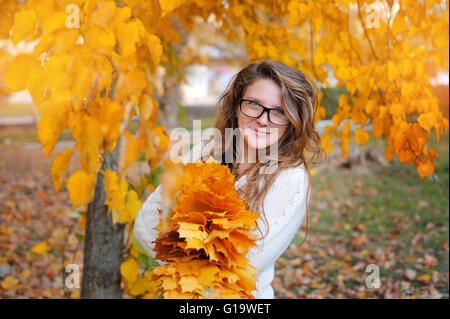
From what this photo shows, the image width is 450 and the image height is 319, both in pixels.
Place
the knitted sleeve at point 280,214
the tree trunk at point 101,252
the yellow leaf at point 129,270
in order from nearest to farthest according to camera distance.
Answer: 1. the knitted sleeve at point 280,214
2. the yellow leaf at point 129,270
3. the tree trunk at point 101,252

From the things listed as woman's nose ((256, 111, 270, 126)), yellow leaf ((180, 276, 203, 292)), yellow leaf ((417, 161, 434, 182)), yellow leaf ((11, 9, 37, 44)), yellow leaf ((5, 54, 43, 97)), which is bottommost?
yellow leaf ((180, 276, 203, 292))

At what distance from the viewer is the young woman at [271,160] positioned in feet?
5.40

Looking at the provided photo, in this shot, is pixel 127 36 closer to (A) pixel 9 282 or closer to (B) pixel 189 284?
(B) pixel 189 284

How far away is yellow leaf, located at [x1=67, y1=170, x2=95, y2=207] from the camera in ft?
3.65

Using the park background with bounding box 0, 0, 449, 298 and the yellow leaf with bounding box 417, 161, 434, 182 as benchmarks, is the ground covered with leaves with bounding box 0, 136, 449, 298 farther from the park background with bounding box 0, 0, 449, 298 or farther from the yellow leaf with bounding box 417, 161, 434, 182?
the yellow leaf with bounding box 417, 161, 434, 182

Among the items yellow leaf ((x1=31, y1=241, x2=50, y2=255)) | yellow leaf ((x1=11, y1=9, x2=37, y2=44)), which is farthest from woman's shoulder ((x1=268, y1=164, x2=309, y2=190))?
yellow leaf ((x1=31, y1=241, x2=50, y2=255))

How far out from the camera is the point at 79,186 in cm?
112

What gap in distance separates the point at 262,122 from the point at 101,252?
1449 mm

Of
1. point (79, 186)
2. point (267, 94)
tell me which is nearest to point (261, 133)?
point (267, 94)

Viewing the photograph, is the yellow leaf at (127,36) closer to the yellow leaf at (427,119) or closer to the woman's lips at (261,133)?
the woman's lips at (261,133)

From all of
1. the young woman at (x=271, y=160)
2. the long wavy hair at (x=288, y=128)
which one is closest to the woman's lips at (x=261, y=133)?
the young woman at (x=271, y=160)

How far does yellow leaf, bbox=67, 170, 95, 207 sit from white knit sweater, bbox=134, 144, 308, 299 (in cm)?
45
